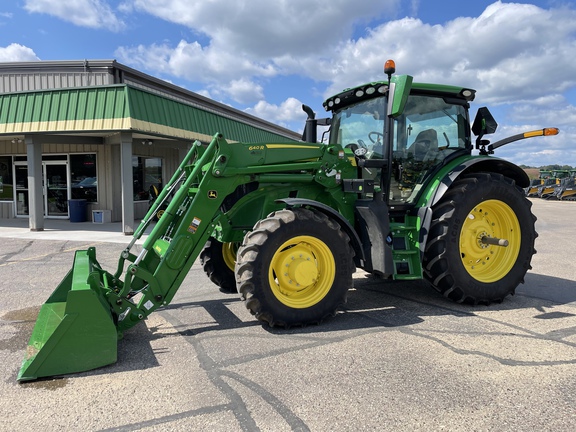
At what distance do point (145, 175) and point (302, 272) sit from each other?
46.3 ft

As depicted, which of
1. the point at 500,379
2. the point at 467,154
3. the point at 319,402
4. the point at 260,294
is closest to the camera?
the point at 319,402

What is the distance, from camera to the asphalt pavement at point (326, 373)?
276 cm

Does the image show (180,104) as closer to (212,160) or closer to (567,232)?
(212,160)

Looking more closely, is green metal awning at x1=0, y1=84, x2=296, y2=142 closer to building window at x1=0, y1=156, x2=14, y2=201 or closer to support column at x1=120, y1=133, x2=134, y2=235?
support column at x1=120, y1=133, x2=134, y2=235

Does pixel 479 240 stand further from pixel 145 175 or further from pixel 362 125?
pixel 145 175

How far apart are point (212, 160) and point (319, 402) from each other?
2510 mm

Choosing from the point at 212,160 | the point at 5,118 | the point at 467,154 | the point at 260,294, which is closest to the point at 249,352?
the point at 260,294

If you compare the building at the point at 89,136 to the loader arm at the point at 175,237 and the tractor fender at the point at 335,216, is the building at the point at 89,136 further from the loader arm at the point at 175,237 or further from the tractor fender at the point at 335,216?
the tractor fender at the point at 335,216

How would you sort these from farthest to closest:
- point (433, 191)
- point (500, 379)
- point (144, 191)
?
Result: point (144, 191) → point (433, 191) → point (500, 379)

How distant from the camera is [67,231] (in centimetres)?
1284

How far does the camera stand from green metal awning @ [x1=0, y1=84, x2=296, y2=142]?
1167 centimetres

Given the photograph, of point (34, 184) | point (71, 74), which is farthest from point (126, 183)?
point (71, 74)

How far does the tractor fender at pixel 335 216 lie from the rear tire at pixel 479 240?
2.84 ft

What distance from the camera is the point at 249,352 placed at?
3799mm
